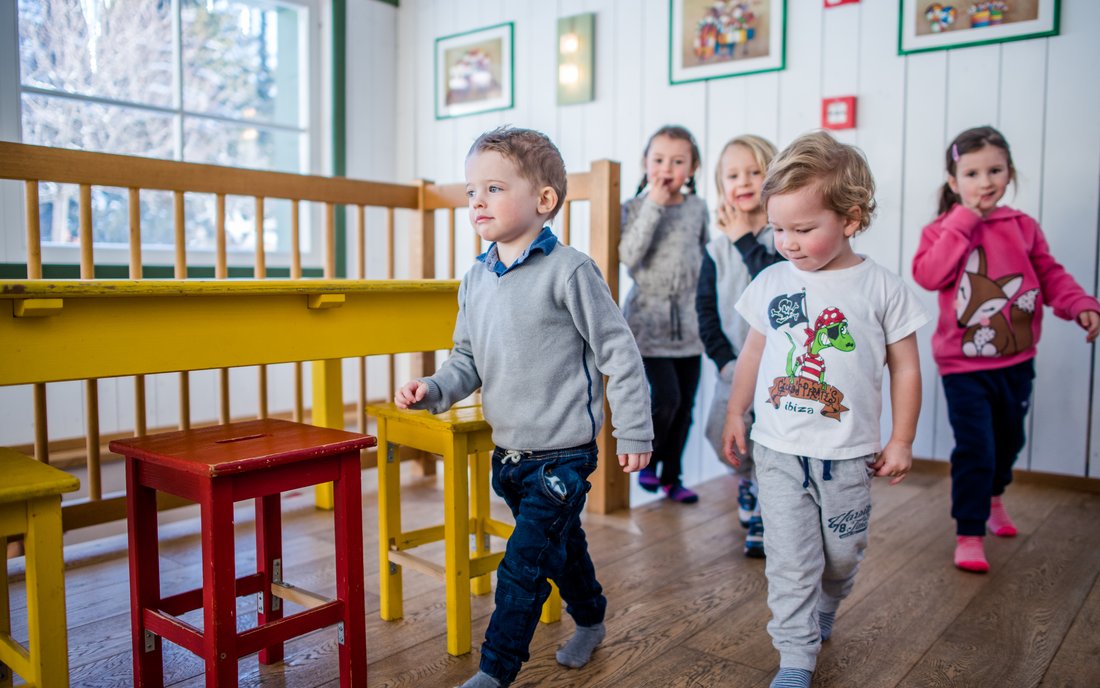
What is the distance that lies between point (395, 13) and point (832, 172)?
3911mm

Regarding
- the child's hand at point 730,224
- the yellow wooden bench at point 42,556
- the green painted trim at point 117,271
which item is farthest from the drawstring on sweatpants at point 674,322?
the yellow wooden bench at point 42,556

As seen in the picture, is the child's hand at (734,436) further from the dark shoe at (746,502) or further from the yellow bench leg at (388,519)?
the dark shoe at (746,502)

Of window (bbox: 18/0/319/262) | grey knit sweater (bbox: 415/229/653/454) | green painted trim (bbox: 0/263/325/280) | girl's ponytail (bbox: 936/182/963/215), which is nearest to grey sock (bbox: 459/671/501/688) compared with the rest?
grey knit sweater (bbox: 415/229/653/454)

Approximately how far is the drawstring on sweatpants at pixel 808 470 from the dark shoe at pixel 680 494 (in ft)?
4.51

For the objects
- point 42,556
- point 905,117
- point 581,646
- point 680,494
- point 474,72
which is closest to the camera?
point 42,556

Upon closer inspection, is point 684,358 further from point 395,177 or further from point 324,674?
point 395,177

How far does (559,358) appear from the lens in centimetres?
142

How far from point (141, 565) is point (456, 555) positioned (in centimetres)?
54

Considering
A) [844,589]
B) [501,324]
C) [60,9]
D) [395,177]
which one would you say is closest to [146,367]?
[501,324]

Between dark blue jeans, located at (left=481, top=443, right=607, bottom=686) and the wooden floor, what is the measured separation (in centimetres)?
17

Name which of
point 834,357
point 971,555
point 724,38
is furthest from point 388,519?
point 724,38

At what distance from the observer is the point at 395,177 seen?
189 inches

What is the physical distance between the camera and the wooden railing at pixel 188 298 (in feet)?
4.16

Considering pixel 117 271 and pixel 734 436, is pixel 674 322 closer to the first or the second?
pixel 734 436
